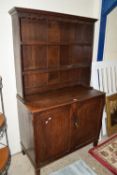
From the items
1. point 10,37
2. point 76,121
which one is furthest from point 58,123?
point 10,37

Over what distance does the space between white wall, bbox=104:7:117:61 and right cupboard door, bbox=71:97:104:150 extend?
99 cm

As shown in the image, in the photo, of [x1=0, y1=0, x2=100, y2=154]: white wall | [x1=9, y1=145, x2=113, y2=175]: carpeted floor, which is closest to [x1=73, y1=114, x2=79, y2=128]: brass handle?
[x1=9, y1=145, x2=113, y2=175]: carpeted floor

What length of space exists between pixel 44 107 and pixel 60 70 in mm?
680

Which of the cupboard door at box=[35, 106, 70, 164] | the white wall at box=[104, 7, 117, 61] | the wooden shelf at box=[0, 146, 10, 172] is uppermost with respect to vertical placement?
the white wall at box=[104, 7, 117, 61]

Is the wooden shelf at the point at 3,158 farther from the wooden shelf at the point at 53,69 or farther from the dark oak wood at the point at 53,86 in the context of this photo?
the wooden shelf at the point at 53,69

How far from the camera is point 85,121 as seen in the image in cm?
191

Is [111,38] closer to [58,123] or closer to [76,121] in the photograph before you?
[76,121]

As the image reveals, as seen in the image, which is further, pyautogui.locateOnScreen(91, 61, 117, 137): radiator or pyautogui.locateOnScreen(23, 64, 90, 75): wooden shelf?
pyautogui.locateOnScreen(91, 61, 117, 137): radiator

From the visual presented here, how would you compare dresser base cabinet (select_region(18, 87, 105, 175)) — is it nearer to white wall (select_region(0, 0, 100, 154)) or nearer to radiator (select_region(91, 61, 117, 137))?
white wall (select_region(0, 0, 100, 154))

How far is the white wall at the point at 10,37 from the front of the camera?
1.61m

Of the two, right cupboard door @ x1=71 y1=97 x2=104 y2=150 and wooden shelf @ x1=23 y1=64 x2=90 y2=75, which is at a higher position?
wooden shelf @ x1=23 y1=64 x2=90 y2=75

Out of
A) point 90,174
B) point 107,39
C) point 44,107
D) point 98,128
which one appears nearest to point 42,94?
point 44,107

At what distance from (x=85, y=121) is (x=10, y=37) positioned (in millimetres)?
1351

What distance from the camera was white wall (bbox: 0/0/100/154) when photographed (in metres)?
1.61
